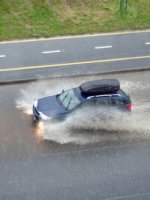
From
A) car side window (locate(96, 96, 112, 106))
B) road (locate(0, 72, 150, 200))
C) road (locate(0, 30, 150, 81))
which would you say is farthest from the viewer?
road (locate(0, 30, 150, 81))

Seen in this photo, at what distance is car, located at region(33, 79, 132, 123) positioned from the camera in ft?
62.2

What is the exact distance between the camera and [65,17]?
28562mm

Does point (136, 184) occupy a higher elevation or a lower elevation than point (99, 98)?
lower

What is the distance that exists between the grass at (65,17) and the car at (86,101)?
8599mm

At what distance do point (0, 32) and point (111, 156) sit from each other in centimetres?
1208

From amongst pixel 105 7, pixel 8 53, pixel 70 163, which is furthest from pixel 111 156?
pixel 105 7

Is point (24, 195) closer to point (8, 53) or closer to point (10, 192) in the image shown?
point (10, 192)

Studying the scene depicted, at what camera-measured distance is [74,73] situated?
23672 mm

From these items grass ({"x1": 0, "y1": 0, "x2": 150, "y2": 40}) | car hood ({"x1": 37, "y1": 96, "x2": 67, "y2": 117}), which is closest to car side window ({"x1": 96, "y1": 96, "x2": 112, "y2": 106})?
car hood ({"x1": 37, "y1": 96, "x2": 67, "y2": 117})

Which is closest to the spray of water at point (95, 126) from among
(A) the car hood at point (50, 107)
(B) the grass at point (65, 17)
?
(A) the car hood at point (50, 107)

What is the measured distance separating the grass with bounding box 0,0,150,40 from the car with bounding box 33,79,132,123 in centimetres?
860

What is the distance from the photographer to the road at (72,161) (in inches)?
628

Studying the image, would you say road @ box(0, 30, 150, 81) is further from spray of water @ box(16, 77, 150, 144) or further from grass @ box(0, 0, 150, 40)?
spray of water @ box(16, 77, 150, 144)

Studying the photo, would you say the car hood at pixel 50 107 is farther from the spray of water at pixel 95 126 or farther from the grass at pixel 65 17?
the grass at pixel 65 17
